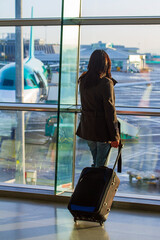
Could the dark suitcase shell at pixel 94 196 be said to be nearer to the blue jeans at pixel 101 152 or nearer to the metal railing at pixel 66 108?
the blue jeans at pixel 101 152

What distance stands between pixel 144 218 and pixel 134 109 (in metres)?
1.15

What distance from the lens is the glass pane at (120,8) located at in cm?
392

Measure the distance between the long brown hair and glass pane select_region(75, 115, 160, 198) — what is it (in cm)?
83

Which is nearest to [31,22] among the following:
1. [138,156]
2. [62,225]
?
[138,156]

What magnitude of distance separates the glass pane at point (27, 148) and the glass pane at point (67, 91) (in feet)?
1.96

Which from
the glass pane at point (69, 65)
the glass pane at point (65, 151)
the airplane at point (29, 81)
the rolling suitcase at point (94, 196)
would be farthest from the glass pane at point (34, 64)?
the rolling suitcase at point (94, 196)

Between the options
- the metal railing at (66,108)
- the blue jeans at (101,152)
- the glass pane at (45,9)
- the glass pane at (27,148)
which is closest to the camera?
the blue jeans at (101,152)

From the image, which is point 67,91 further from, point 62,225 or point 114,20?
point 62,225

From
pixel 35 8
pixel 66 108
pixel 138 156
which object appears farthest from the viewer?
pixel 35 8

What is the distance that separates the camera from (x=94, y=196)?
10.9 ft

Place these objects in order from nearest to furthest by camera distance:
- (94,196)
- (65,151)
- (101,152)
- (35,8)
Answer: (94,196), (101,152), (65,151), (35,8)

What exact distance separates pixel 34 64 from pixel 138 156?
1785 mm

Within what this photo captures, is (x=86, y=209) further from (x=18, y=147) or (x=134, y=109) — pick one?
(x=18, y=147)

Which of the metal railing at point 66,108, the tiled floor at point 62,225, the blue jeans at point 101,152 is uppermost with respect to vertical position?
the metal railing at point 66,108
